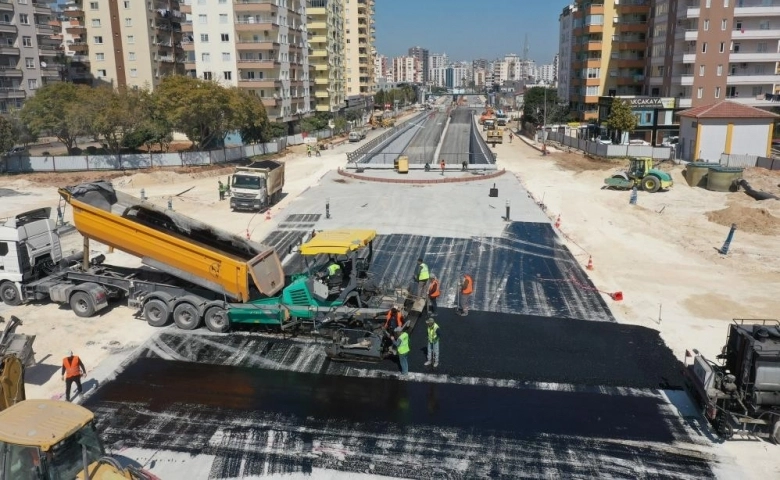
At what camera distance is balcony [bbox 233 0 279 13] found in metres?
66.9

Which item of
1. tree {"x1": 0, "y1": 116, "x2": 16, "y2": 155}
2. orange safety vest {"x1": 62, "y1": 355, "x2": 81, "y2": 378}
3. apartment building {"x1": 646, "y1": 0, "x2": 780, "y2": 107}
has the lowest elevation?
orange safety vest {"x1": 62, "y1": 355, "x2": 81, "y2": 378}

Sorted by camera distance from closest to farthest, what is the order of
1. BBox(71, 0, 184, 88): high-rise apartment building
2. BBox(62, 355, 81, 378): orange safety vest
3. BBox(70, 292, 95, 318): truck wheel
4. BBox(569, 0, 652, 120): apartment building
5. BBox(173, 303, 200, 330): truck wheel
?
BBox(62, 355, 81, 378): orange safety vest
BBox(173, 303, 200, 330): truck wheel
BBox(70, 292, 95, 318): truck wheel
BBox(569, 0, 652, 120): apartment building
BBox(71, 0, 184, 88): high-rise apartment building

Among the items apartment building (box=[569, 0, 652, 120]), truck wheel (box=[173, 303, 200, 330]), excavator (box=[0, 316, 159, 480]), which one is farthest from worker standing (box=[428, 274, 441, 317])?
apartment building (box=[569, 0, 652, 120])

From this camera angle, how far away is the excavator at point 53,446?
24.3ft

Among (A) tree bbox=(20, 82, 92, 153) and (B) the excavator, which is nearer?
(B) the excavator

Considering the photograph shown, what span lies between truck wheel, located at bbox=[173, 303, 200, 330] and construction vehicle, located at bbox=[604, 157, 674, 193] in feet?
92.5

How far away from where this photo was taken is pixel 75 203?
1628 cm

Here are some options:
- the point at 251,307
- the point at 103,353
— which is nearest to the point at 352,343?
the point at 251,307

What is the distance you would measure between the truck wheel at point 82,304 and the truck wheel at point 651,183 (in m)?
30.6

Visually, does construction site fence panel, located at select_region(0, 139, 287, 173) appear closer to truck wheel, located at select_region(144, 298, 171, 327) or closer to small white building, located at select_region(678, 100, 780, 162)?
truck wheel, located at select_region(144, 298, 171, 327)

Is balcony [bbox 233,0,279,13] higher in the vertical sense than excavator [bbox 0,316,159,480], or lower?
higher

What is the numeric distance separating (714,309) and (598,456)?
375 inches

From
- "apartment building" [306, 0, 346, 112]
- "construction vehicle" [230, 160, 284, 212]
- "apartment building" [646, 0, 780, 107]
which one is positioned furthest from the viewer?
"apartment building" [306, 0, 346, 112]

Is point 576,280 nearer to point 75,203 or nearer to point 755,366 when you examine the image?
point 755,366
